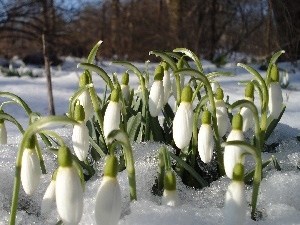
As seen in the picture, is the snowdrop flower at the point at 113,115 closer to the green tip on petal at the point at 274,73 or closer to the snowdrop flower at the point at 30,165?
the snowdrop flower at the point at 30,165

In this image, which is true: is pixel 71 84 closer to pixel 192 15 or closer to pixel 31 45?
pixel 192 15

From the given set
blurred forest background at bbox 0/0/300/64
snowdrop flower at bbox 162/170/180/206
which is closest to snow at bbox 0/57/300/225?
snowdrop flower at bbox 162/170/180/206

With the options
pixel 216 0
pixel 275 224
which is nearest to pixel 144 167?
pixel 275 224

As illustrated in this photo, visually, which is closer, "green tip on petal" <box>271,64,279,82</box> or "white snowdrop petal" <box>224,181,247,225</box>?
"white snowdrop petal" <box>224,181,247,225</box>

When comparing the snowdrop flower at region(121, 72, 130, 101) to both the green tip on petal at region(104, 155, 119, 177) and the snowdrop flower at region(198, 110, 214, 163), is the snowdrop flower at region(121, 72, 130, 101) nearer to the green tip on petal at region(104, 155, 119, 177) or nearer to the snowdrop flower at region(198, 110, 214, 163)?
the snowdrop flower at region(198, 110, 214, 163)

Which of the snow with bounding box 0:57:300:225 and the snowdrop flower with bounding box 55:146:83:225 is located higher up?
the snowdrop flower with bounding box 55:146:83:225

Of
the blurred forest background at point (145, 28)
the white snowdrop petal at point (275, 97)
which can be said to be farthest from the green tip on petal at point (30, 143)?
the blurred forest background at point (145, 28)
